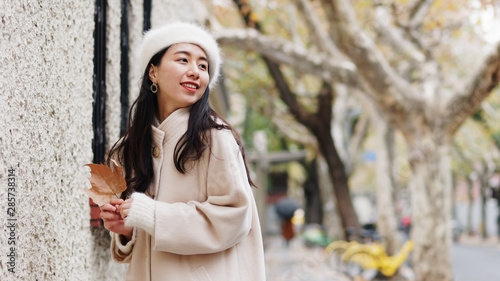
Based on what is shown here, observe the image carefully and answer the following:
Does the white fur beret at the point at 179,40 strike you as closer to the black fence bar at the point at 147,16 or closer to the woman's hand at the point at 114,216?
the woman's hand at the point at 114,216

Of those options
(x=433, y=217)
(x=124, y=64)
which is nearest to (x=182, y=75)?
(x=124, y=64)

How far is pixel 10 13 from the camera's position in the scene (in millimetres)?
1780

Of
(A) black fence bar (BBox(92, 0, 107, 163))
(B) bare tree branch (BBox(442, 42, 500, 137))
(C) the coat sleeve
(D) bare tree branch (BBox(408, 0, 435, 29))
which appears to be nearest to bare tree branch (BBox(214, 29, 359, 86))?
(B) bare tree branch (BBox(442, 42, 500, 137))

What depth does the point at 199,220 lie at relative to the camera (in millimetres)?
1867

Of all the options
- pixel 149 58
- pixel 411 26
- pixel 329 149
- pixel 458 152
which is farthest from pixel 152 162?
pixel 458 152

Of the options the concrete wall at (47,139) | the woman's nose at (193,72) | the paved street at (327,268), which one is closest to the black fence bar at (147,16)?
the concrete wall at (47,139)

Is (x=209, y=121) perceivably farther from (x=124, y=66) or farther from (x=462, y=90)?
(x=462, y=90)

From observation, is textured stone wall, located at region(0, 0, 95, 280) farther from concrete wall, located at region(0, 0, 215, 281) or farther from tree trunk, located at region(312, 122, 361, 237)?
tree trunk, located at region(312, 122, 361, 237)

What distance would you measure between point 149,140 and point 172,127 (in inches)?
5.1

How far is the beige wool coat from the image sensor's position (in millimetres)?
1858

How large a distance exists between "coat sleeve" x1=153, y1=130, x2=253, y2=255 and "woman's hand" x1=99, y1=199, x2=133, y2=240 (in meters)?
0.16

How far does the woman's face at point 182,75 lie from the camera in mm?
2092

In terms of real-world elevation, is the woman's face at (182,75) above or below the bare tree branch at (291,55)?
below

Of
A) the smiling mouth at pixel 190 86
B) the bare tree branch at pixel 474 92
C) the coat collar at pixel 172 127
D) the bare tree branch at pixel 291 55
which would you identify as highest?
the bare tree branch at pixel 291 55
